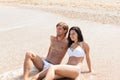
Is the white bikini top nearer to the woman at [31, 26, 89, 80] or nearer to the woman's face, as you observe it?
the woman at [31, 26, 89, 80]

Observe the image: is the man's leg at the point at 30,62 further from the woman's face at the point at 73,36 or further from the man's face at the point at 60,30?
the woman's face at the point at 73,36

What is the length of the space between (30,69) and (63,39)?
0.81 metres

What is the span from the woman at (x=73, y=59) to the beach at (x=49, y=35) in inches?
33.6

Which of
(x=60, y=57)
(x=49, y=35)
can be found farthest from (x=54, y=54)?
(x=49, y=35)

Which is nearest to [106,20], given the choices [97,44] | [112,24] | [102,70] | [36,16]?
[112,24]

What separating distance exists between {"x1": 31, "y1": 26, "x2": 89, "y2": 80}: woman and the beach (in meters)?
0.85

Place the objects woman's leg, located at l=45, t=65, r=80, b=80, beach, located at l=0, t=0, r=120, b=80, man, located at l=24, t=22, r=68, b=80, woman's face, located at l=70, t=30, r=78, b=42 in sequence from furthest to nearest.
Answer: beach, located at l=0, t=0, r=120, b=80 < man, located at l=24, t=22, r=68, b=80 < woman's face, located at l=70, t=30, r=78, b=42 < woman's leg, located at l=45, t=65, r=80, b=80

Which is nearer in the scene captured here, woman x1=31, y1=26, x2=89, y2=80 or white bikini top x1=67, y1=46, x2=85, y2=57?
woman x1=31, y1=26, x2=89, y2=80

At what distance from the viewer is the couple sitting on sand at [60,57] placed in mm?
5816

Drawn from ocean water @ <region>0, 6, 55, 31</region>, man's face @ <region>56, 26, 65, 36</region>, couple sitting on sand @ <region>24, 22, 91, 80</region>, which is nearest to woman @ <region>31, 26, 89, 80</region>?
couple sitting on sand @ <region>24, 22, 91, 80</region>

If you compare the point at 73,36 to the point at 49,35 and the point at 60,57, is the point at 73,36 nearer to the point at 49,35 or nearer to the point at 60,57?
the point at 60,57

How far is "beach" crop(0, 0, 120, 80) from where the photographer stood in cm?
760

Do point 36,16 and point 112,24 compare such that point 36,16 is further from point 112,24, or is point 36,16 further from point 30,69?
point 30,69

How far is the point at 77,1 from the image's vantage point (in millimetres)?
23609
